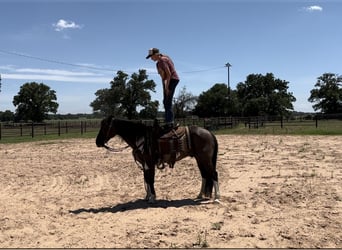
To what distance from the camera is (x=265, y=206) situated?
6.24 meters

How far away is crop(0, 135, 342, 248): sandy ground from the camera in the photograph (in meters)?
4.70

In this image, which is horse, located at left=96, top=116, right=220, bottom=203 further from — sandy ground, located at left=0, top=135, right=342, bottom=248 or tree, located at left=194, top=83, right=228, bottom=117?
tree, located at left=194, top=83, right=228, bottom=117

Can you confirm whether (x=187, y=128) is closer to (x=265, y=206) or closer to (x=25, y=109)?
(x=265, y=206)

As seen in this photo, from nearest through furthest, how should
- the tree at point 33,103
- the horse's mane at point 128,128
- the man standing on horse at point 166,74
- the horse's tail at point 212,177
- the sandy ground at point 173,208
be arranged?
the sandy ground at point 173,208 < the man standing on horse at point 166,74 < the horse's mane at point 128,128 < the horse's tail at point 212,177 < the tree at point 33,103

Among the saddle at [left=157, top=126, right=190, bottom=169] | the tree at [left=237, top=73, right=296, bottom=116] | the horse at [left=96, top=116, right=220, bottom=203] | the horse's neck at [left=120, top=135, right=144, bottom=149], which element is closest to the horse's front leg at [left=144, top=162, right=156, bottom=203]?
the horse at [left=96, top=116, right=220, bottom=203]

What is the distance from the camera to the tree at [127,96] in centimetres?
7675

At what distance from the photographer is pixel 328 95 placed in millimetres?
88062

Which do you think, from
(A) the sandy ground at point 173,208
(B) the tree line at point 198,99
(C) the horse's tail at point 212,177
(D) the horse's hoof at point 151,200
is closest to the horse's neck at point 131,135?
(D) the horse's hoof at point 151,200

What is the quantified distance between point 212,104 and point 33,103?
39695 millimetres

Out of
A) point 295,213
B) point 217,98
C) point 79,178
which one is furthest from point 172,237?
point 217,98

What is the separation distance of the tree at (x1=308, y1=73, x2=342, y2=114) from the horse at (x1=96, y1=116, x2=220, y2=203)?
85.3 metres

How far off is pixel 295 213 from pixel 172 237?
82.3 inches

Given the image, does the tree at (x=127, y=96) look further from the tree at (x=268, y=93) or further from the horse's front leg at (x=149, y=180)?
the horse's front leg at (x=149, y=180)

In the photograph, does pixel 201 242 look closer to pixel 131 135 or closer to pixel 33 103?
pixel 131 135
